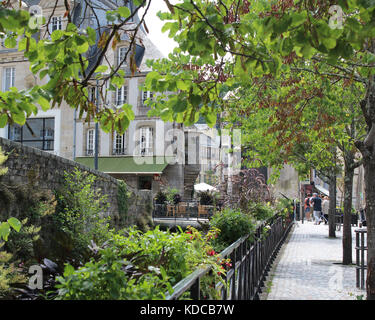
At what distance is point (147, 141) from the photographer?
31000mm

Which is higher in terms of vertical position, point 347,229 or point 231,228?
point 231,228

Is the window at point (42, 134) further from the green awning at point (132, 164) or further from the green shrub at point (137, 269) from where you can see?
the green shrub at point (137, 269)

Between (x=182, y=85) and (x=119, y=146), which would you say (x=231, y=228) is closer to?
(x=182, y=85)

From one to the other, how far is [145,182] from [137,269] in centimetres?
2885

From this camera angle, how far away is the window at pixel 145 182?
3119cm

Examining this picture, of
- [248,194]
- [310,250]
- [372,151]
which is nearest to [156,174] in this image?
[310,250]

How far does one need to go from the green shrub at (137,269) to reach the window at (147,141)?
26.5 m

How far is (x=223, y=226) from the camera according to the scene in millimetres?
6395

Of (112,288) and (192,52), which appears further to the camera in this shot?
(192,52)

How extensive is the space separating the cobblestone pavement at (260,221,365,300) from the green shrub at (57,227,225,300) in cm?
426

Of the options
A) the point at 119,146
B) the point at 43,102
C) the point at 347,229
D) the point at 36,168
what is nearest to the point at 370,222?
the point at 43,102

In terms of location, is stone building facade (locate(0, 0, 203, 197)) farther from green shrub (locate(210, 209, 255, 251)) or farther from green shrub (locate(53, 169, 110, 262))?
green shrub (locate(210, 209, 255, 251))

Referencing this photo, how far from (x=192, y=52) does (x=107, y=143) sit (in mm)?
29266
